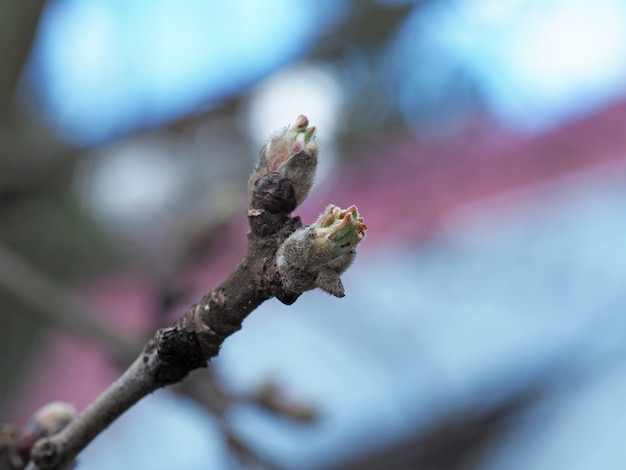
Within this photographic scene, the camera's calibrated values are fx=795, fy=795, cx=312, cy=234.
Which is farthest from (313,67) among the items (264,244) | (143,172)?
(264,244)

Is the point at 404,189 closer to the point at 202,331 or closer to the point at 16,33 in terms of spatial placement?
the point at 16,33

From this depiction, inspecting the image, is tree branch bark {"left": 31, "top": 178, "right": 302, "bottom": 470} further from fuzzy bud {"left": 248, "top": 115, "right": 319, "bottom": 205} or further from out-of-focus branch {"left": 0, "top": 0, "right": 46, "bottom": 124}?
out-of-focus branch {"left": 0, "top": 0, "right": 46, "bottom": 124}

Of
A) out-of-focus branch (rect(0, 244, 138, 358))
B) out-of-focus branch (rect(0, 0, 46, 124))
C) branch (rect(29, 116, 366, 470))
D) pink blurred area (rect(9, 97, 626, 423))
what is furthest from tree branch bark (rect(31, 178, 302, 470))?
out-of-focus branch (rect(0, 0, 46, 124))

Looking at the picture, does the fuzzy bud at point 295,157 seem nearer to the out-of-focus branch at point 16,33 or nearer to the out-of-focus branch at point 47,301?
the out-of-focus branch at point 47,301

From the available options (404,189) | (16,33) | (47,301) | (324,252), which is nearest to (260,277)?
(324,252)

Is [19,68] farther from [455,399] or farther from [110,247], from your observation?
[455,399]

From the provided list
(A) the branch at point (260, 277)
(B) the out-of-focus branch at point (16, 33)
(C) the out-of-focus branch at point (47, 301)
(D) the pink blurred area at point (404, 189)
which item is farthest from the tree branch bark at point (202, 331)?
(B) the out-of-focus branch at point (16, 33)
